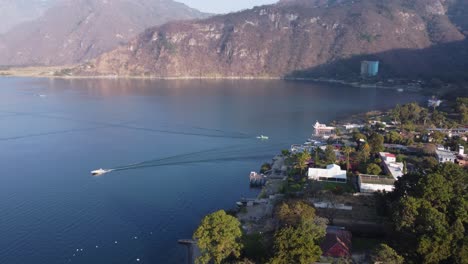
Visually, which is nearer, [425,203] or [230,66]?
[425,203]

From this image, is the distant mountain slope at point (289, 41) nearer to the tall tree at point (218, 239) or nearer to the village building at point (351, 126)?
the village building at point (351, 126)

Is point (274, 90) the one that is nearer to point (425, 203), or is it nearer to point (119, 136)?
point (119, 136)

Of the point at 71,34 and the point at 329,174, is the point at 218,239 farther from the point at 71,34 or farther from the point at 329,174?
the point at 71,34

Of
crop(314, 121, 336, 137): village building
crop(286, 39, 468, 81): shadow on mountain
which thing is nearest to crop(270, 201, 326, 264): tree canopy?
crop(314, 121, 336, 137): village building

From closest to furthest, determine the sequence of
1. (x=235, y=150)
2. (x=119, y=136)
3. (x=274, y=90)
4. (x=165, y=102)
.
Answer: (x=235, y=150) < (x=119, y=136) < (x=165, y=102) < (x=274, y=90)

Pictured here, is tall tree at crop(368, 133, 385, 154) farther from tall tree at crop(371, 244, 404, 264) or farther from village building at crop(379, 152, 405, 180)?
tall tree at crop(371, 244, 404, 264)

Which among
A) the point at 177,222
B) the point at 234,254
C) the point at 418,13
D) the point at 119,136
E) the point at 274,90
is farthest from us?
the point at 418,13

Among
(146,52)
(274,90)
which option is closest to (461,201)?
(274,90)

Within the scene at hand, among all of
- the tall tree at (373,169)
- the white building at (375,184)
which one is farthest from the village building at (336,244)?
the tall tree at (373,169)
